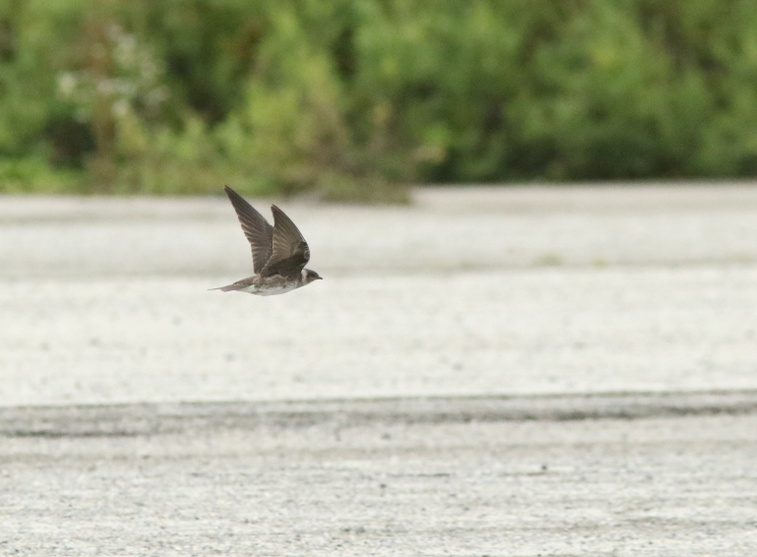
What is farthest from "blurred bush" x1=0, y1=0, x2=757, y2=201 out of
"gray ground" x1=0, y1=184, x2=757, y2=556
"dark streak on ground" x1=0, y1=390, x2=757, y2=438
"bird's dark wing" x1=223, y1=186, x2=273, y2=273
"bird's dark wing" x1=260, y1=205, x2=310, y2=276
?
"bird's dark wing" x1=260, y1=205, x2=310, y2=276

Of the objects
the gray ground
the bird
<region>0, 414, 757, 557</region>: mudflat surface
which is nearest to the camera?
the bird

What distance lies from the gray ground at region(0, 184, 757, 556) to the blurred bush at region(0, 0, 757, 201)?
4425 millimetres

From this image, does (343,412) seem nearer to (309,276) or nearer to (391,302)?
(309,276)

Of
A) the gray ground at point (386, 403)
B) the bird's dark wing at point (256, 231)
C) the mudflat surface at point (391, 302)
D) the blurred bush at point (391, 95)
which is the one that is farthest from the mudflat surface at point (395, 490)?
the blurred bush at point (391, 95)

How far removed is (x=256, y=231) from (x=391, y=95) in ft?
44.9

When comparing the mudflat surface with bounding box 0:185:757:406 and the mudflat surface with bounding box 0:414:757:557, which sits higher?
the mudflat surface with bounding box 0:185:757:406

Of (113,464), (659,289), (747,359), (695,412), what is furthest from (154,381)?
(659,289)

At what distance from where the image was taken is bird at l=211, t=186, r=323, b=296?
9.55 feet

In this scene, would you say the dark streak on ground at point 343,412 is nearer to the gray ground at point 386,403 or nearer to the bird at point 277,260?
the gray ground at point 386,403

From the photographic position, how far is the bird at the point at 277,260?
115 inches

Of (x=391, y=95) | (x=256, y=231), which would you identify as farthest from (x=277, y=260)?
(x=391, y=95)

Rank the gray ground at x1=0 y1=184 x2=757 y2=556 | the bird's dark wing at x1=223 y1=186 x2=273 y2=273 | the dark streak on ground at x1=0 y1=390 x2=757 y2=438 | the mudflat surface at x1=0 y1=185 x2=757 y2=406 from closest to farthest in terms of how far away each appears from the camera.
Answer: the bird's dark wing at x1=223 y1=186 x2=273 y2=273
the gray ground at x1=0 y1=184 x2=757 y2=556
the dark streak on ground at x1=0 y1=390 x2=757 y2=438
the mudflat surface at x1=0 y1=185 x2=757 y2=406

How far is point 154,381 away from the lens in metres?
6.38

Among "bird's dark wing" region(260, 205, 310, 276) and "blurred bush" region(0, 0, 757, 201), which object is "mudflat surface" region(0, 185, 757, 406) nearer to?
"blurred bush" region(0, 0, 757, 201)
